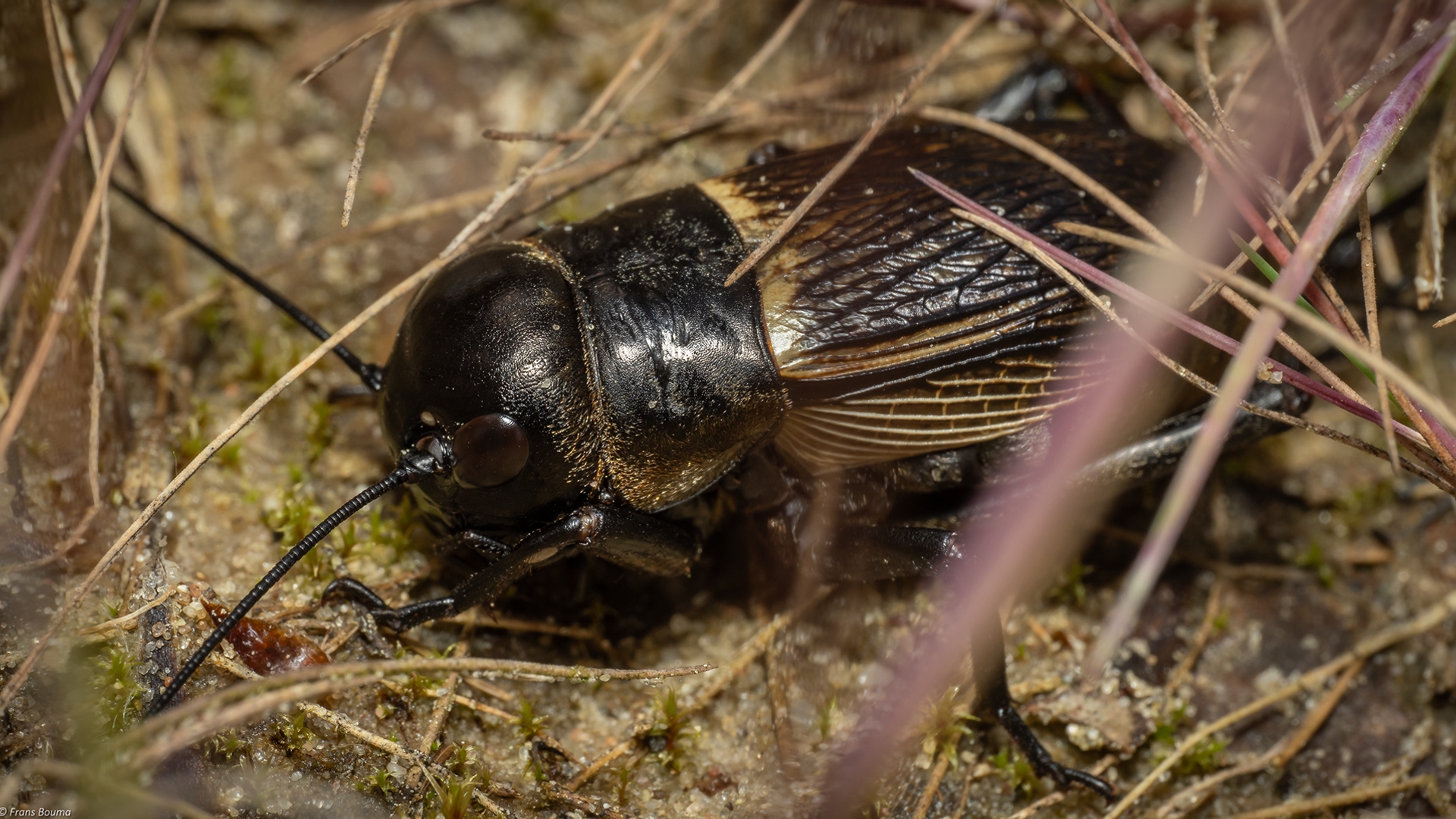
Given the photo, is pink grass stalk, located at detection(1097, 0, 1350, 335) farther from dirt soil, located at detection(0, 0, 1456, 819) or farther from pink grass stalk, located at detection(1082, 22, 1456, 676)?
dirt soil, located at detection(0, 0, 1456, 819)

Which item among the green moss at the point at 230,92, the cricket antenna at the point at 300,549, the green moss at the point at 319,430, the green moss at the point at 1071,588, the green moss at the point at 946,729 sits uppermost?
the green moss at the point at 230,92

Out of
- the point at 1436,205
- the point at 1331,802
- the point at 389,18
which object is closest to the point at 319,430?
the point at 389,18

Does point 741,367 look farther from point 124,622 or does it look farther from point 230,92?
point 230,92

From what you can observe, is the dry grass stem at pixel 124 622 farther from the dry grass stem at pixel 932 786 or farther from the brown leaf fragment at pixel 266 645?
the dry grass stem at pixel 932 786

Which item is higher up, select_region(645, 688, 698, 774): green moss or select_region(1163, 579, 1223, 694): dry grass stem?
select_region(645, 688, 698, 774): green moss

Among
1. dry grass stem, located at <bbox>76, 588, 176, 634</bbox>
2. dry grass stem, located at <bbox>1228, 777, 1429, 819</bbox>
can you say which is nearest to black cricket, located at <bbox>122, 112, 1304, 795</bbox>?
dry grass stem, located at <bbox>76, 588, 176, 634</bbox>

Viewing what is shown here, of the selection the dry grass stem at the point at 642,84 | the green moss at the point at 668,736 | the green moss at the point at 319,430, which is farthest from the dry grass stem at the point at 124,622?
the dry grass stem at the point at 642,84
